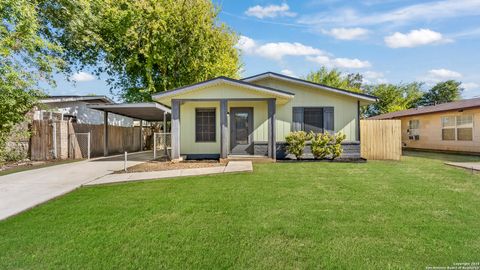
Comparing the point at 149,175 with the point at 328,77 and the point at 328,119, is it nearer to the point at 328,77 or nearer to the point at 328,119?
the point at 328,119

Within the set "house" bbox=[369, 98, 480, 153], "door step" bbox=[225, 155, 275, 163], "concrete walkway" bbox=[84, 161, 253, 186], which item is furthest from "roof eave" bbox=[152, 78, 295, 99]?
"house" bbox=[369, 98, 480, 153]

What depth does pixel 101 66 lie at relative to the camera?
19.5m

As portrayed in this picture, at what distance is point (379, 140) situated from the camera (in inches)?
474

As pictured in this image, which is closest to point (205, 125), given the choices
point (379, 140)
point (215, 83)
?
point (215, 83)

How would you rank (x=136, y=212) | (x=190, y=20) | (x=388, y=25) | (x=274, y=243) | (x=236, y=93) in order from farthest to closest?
1. (x=190, y=20)
2. (x=388, y=25)
3. (x=236, y=93)
4. (x=136, y=212)
5. (x=274, y=243)

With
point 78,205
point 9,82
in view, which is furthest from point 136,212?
point 9,82

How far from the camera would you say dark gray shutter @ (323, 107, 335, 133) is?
11969mm

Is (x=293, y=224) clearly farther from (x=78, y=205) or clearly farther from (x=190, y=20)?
(x=190, y=20)

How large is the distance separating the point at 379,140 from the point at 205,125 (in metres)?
7.82

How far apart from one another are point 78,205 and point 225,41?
17287 millimetres

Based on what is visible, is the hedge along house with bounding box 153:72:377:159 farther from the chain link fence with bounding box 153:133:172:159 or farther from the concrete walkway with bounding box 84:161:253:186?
the concrete walkway with bounding box 84:161:253:186

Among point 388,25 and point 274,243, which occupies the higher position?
point 388,25

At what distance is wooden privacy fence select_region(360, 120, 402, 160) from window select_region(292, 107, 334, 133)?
1.52 meters

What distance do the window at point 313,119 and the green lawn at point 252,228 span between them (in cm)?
576
